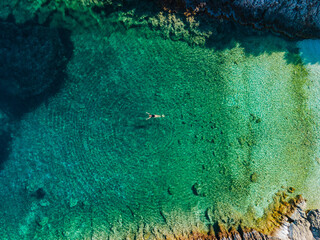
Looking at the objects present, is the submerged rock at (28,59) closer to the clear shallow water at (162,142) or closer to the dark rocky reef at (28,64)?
the dark rocky reef at (28,64)

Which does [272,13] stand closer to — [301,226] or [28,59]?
[301,226]

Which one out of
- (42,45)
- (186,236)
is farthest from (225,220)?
(42,45)

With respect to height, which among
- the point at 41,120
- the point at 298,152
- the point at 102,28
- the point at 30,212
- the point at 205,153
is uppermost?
the point at 102,28

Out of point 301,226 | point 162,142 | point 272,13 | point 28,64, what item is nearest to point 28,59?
point 28,64

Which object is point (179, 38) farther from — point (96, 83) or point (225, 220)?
point (225, 220)

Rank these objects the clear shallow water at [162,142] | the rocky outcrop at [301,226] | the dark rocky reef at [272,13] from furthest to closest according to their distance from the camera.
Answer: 1. the clear shallow water at [162,142]
2. the rocky outcrop at [301,226]
3. the dark rocky reef at [272,13]

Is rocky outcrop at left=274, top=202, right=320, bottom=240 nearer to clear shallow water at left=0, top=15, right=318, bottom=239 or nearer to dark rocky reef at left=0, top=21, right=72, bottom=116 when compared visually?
clear shallow water at left=0, top=15, right=318, bottom=239

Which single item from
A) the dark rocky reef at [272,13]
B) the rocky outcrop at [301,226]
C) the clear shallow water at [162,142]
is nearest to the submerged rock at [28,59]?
the clear shallow water at [162,142]
